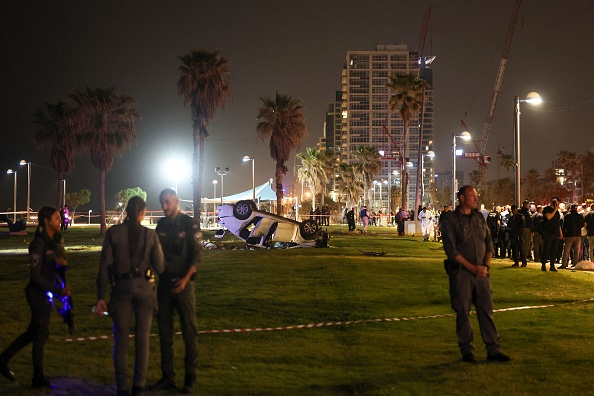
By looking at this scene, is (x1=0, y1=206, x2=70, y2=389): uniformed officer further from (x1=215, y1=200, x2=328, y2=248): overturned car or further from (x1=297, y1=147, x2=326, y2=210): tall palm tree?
(x1=297, y1=147, x2=326, y2=210): tall palm tree

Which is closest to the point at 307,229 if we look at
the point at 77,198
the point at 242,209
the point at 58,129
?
the point at 242,209

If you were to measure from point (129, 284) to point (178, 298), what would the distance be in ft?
2.40

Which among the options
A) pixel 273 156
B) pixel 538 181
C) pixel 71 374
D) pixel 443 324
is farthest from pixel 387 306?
pixel 538 181

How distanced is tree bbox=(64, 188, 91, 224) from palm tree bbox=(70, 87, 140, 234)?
83.8m

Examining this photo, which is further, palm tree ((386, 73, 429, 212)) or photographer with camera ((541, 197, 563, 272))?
palm tree ((386, 73, 429, 212))

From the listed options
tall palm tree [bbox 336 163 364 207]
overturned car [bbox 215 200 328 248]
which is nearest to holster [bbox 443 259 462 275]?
overturned car [bbox 215 200 328 248]

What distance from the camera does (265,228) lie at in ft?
101

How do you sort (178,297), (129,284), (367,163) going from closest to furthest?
(129,284)
(178,297)
(367,163)

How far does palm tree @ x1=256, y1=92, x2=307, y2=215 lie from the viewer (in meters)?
64.1

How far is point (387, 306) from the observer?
14570 millimetres

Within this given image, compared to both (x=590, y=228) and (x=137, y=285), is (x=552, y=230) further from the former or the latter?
(x=137, y=285)

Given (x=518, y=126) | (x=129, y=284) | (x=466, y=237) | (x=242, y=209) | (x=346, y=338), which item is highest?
(x=518, y=126)

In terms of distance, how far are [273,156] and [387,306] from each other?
51.1 m

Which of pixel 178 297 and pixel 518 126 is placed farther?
pixel 518 126
